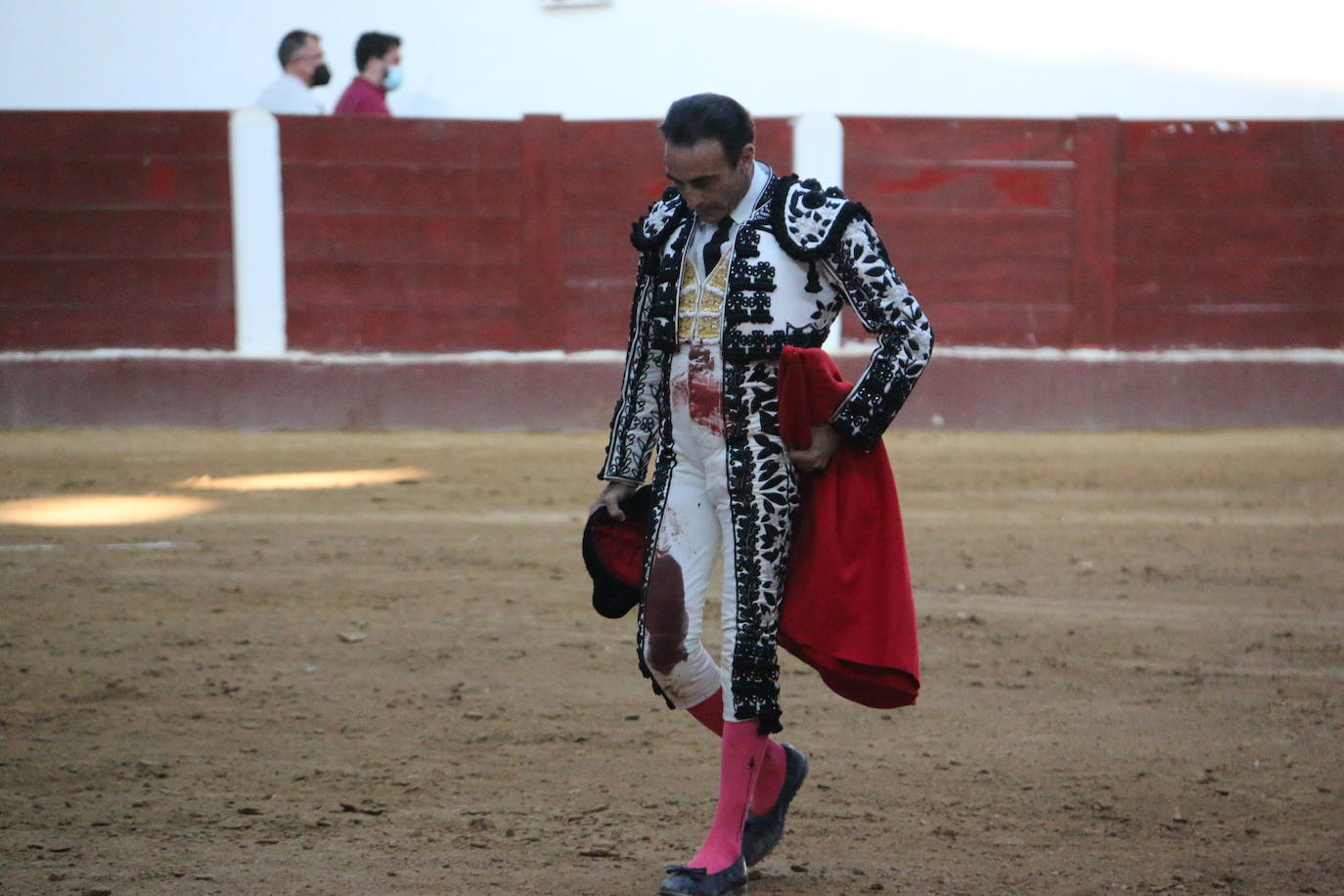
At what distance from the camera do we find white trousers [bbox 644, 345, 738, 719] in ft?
8.77

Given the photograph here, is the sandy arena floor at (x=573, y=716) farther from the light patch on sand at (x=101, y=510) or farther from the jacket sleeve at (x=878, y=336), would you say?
the jacket sleeve at (x=878, y=336)

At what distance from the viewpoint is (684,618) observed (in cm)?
267

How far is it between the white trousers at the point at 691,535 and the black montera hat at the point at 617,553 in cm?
11

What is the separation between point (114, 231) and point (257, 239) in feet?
2.43

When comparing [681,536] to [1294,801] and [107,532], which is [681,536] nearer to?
[1294,801]

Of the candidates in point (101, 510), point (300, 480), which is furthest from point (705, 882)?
point (300, 480)

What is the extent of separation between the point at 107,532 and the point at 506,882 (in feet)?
12.0

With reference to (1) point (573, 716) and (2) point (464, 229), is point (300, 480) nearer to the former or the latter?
(2) point (464, 229)

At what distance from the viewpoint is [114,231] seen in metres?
9.05

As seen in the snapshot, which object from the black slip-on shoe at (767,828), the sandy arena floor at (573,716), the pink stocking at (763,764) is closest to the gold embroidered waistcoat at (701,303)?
the pink stocking at (763,764)

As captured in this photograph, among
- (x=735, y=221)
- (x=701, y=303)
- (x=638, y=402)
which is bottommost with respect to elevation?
(x=638, y=402)

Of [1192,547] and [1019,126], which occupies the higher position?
[1019,126]

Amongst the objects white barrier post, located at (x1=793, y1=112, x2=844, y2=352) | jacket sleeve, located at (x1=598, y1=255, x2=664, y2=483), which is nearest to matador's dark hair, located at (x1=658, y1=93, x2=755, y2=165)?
jacket sleeve, located at (x1=598, y1=255, x2=664, y2=483)

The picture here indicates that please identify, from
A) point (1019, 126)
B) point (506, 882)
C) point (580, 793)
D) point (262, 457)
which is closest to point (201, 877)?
point (506, 882)
